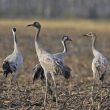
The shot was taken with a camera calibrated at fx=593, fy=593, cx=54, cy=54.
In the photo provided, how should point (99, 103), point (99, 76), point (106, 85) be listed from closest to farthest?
point (99, 103) < point (99, 76) < point (106, 85)

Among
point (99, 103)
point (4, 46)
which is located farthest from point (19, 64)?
point (4, 46)

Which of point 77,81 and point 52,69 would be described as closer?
point 52,69

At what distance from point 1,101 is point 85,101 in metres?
1.78

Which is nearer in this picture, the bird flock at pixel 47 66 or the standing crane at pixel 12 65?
the bird flock at pixel 47 66

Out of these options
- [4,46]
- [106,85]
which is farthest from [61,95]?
[4,46]

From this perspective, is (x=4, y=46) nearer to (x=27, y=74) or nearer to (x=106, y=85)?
(x=27, y=74)

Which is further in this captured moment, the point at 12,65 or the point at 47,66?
the point at 12,65

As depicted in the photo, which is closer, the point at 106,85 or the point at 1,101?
the point at 1,101

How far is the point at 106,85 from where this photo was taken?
1570cm

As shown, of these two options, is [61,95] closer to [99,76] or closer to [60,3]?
[99,76]

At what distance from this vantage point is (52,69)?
39.7 ft

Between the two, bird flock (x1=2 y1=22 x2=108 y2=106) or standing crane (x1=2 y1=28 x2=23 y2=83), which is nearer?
bird flock (x1=2 y1=22 x2=108 y2=106)

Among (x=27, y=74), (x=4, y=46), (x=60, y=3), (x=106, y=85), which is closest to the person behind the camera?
(x=106, y=85)

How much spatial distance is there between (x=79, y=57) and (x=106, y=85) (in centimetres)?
758
